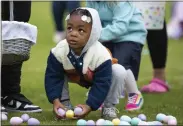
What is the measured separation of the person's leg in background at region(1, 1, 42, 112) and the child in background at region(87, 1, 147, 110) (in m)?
0.54

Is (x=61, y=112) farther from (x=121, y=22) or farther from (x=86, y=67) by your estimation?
(x=121, y=22)

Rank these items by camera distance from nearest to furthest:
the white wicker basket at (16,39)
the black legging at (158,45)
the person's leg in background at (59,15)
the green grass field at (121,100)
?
the white wicker basket at (16,39)
the green grass field at (121,100)
the black legging at (158,45)
the person's leg in background at (59,15)

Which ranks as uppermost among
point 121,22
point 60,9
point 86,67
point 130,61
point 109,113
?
point 121,22

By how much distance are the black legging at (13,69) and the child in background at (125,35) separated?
0.53 m

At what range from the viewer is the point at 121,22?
4.18 metres

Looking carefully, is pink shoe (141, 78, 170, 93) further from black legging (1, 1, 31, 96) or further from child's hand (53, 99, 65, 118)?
child's hand (53, 99, 65, 118)

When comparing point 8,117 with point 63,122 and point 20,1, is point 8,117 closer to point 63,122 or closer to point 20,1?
point 63,122

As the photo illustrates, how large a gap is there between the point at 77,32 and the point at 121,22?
682 mm

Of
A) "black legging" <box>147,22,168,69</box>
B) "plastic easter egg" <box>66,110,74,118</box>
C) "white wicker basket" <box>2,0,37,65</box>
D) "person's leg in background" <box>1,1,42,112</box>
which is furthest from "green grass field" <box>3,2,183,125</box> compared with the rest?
"white wicker basket" <box>2,0,37,65</box>

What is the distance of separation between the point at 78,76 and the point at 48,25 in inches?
259

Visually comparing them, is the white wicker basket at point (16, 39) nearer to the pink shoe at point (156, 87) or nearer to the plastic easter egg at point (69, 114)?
the plastic easter egg at point (69, 114)

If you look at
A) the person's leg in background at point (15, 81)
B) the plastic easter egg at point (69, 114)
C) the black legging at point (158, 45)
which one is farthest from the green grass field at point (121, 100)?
the black legging at point (158, 45)

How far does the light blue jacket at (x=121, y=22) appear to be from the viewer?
4172mm

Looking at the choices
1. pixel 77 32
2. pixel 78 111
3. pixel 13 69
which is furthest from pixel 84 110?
pixel 13 69
